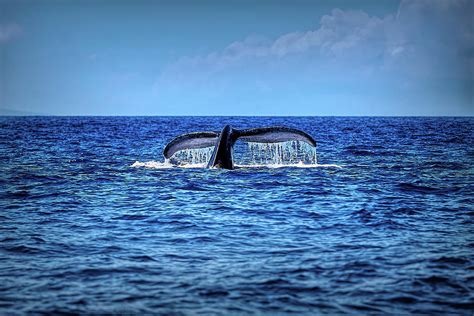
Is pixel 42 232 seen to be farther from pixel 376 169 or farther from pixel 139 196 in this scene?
pixel 376 169

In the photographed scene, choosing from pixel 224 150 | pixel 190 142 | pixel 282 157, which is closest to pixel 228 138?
pixel 224 150

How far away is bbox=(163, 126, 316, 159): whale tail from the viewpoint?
655 inches

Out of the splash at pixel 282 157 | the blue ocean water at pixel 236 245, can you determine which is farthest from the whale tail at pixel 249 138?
the blue ocean water at pixel 236 245

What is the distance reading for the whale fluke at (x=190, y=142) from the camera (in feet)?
55.4

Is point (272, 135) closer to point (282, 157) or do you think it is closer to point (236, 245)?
point (236, 245)

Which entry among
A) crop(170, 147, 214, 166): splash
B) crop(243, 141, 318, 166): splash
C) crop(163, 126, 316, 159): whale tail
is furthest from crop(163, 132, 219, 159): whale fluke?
crop(243, 141, 318, 166): splash

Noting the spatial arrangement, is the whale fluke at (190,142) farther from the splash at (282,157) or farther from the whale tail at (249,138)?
the splash at (282,157)

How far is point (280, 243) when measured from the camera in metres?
8.95

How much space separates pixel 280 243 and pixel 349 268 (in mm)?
1587

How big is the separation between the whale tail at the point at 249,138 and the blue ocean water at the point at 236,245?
3.56 feet

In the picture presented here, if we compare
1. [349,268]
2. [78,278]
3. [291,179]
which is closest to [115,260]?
[78,278]

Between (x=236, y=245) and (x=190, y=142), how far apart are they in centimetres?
878

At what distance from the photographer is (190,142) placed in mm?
17281

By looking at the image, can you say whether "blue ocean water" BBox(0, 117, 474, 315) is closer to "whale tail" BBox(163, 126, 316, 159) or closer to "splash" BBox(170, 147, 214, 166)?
"whale tail" BBox(163, 126, 316, 159)
